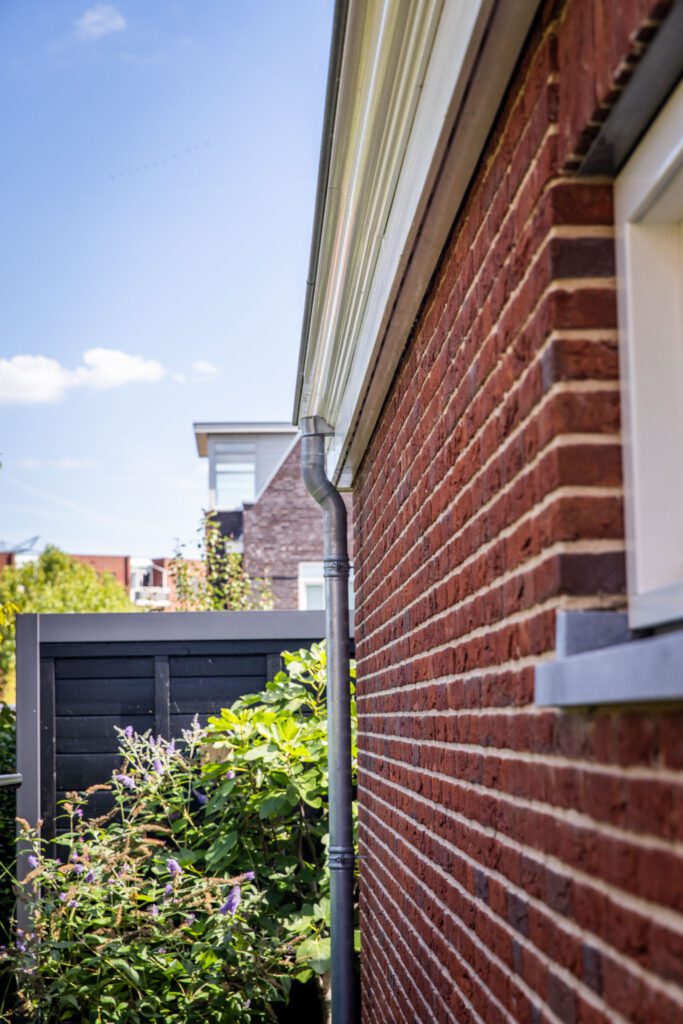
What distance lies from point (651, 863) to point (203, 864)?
5.41m

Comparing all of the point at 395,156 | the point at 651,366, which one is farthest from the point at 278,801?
the point at 651,366

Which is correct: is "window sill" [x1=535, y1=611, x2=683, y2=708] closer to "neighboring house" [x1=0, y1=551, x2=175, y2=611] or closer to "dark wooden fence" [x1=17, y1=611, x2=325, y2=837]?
"dark wooden fence" [x1=17, y1=611, x2=325, y2=837]

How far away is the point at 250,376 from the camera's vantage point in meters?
71.3

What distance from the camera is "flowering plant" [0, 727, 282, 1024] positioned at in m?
5.03

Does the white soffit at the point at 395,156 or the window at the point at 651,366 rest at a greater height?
the white soffit at the point at 395,156

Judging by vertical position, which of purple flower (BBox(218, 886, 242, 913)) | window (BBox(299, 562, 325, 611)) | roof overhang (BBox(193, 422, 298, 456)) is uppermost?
roof overhang (BBox(193, 422, 298, 456))

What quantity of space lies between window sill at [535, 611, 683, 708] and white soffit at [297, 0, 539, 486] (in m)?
0.92

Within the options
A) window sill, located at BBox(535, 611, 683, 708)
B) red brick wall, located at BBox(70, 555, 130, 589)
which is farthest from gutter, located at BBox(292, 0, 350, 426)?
red brick wall, located at BBox(70, 555, 130, 589)

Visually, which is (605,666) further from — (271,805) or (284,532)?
(284,532)

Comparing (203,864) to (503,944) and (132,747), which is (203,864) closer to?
(132,747)

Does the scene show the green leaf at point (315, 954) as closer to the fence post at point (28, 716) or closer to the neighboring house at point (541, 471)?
the fence post at point (28, 716)

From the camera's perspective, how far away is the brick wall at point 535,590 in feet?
4.48

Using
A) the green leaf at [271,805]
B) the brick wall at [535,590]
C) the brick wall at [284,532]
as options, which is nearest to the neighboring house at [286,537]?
the brick wall at [284,532]

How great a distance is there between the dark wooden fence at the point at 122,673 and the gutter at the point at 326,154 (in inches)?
90.4
